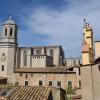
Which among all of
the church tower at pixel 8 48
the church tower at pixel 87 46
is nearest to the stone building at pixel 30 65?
the church tower at pixel 8 48

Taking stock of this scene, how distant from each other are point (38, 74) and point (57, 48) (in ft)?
95.1

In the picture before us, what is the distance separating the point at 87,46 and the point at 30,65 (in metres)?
54.5

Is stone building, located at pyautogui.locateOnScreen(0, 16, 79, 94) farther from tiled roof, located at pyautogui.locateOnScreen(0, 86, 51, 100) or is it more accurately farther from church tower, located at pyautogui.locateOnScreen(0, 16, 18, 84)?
tiled roof, located at pyautogui.locateOnScreen(0, 86, 51, 100)

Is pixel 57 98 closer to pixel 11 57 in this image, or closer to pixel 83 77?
→ pixel 83 77

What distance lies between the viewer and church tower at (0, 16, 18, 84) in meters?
67.0

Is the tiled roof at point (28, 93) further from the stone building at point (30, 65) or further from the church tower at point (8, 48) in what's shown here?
the church tower at point (8, 48)

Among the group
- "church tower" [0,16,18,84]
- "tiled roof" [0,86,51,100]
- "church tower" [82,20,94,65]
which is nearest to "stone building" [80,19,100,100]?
"church tower" [82,20,94,65]

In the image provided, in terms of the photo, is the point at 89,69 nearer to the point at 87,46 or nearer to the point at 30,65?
the point at 87,46

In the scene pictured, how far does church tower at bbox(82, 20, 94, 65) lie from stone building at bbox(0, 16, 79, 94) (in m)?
27.7

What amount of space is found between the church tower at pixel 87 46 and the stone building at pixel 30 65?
2775cm

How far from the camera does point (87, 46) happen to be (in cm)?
2052

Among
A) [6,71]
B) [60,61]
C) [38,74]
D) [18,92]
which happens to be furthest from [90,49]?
[60,61]

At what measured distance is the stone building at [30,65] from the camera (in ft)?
164

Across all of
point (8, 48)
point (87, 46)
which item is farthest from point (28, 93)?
point (8, 48)
